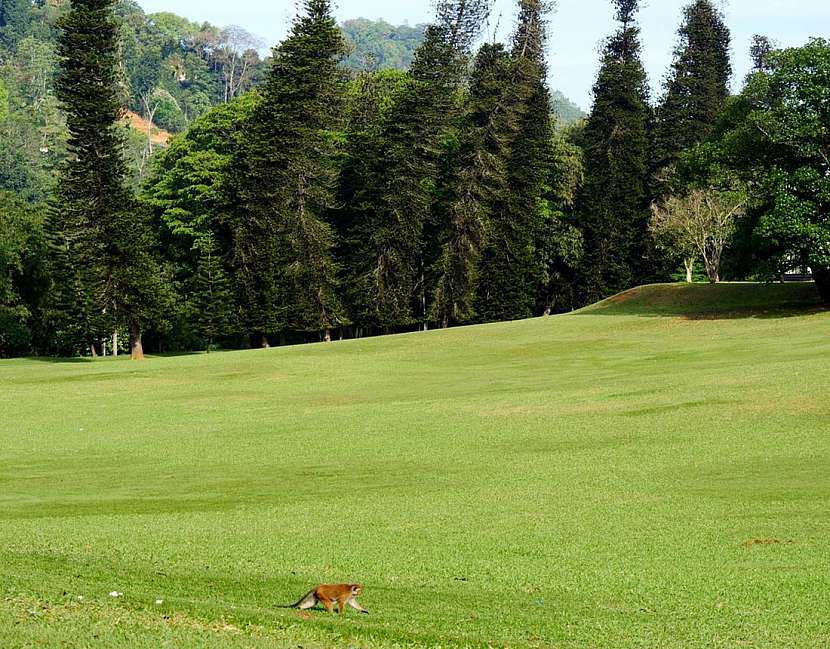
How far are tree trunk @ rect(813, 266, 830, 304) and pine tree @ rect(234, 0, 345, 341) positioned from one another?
1212 inches

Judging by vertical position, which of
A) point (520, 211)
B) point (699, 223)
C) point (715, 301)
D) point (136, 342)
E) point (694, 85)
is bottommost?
point (136, 342)

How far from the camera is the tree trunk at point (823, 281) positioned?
53500 millimetres

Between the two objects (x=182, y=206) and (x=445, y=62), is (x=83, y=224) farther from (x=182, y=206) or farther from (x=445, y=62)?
(x=445, y=62)

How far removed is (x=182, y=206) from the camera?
266ft

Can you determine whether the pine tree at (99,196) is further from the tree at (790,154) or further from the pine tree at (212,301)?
the tree at (790,154)

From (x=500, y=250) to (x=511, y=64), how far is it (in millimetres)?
13785

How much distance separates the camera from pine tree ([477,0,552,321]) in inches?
3095

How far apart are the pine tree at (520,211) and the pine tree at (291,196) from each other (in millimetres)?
12511

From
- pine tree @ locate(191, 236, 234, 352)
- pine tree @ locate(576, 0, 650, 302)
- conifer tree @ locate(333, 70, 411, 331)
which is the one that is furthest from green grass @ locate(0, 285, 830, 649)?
pine tree @ locate(576, 0, 650, 302)

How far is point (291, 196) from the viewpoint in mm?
69812

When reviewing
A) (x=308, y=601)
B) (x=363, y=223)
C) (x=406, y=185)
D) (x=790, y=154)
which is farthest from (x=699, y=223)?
(x=308, y=601)

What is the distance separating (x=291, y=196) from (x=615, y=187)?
1091 inches

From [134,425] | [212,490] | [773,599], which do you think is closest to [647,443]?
[212,490]

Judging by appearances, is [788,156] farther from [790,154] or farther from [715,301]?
[715,301]
